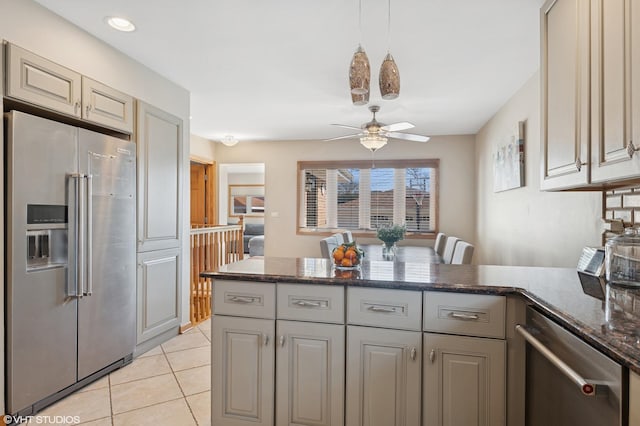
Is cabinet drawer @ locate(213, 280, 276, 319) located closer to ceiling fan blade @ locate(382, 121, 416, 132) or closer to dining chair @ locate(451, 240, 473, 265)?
dining chair @ locate(451, 240, 473, 265)

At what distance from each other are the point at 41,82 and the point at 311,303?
2107 mm

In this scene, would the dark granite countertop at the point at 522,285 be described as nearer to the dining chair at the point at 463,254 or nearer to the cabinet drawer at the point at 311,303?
the cabinet drawer at the point at 311,303

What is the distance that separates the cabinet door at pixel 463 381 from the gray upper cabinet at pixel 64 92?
258 cm

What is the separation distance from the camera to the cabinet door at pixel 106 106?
8.22ft

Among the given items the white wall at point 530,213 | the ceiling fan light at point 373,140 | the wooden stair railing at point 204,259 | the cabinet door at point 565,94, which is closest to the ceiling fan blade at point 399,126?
the ceiling fan light at point 373,140

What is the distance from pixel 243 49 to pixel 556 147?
224cm

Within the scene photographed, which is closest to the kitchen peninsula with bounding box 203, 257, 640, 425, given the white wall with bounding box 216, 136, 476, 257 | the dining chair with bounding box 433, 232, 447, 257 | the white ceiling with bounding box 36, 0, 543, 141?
the white ceiling with bounding box 36, 0, 543, 141

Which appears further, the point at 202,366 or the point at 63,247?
the point at 202,366

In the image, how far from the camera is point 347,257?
192 cm

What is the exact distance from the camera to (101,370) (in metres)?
2.62

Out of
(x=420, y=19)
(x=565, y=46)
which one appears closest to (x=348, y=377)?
(x=565, y=46)

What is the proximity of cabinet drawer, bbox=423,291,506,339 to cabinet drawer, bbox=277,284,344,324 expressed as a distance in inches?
15.9

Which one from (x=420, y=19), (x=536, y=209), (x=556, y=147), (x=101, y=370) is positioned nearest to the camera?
(x=556, y=147)

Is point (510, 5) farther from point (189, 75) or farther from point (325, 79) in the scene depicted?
point (189, 75)
